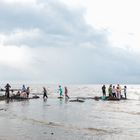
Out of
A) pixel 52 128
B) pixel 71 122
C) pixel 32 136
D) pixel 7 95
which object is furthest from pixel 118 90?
pixel 32 136

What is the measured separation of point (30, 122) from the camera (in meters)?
26.3

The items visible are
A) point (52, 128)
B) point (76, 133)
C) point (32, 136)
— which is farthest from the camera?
point (52, 128)

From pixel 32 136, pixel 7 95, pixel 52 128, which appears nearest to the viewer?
pixel 32 136

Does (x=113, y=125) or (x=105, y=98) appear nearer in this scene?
(x=113, y=125)

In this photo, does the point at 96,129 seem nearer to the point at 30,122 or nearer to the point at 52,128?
the point at 52,128

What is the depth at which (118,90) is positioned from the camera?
56438mm

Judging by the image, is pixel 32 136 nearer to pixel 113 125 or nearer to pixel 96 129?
pixel 96 129

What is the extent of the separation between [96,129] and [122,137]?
10.8ft

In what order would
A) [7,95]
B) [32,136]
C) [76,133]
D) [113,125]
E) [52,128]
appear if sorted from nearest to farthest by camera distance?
[32,136], [76,133], [52,128], [113,125], [7,95]

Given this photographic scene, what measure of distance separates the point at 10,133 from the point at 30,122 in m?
5.53

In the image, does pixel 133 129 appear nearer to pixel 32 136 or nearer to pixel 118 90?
pixel 32 136

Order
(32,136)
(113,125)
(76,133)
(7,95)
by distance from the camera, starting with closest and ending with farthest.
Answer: (32,136) < (76,133) < (113,125) < (7,95)

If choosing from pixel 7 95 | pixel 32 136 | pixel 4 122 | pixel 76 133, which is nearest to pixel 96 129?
pixel 76 133

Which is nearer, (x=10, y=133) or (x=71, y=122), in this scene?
(x=10, y=133)
